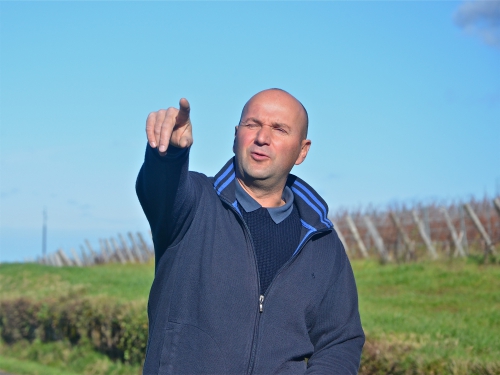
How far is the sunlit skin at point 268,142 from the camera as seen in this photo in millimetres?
3316

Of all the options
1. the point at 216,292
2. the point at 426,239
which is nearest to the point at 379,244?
the point at 426,239

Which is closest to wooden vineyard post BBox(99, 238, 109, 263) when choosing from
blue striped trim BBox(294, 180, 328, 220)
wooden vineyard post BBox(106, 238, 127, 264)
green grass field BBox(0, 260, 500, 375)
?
wooden vineyard post BBox(106, 238, 127, 264)

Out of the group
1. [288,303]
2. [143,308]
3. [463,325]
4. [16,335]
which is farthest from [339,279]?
[16,335]

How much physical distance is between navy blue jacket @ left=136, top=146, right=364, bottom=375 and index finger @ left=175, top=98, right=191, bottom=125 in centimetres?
15

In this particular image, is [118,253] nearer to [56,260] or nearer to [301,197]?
[56,260]

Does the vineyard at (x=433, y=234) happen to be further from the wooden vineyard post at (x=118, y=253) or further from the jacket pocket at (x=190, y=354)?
the wooden vineyard post at (x=118, y=253)

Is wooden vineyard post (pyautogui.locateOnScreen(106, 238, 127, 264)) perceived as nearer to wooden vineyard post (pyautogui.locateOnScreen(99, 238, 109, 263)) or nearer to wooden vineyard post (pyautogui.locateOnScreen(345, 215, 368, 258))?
wooden vineyard post (pyautogui.locateOnScreen(99, 238, 109, 263))

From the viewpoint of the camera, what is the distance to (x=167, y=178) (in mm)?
2881

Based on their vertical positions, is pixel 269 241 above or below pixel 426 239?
above

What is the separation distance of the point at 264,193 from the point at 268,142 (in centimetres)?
26

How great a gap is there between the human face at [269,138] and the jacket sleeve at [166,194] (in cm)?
33

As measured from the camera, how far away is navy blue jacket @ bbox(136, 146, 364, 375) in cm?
304

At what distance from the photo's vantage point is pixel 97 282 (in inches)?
773

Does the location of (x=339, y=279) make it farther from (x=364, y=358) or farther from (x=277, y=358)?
(x=364, y=358)
